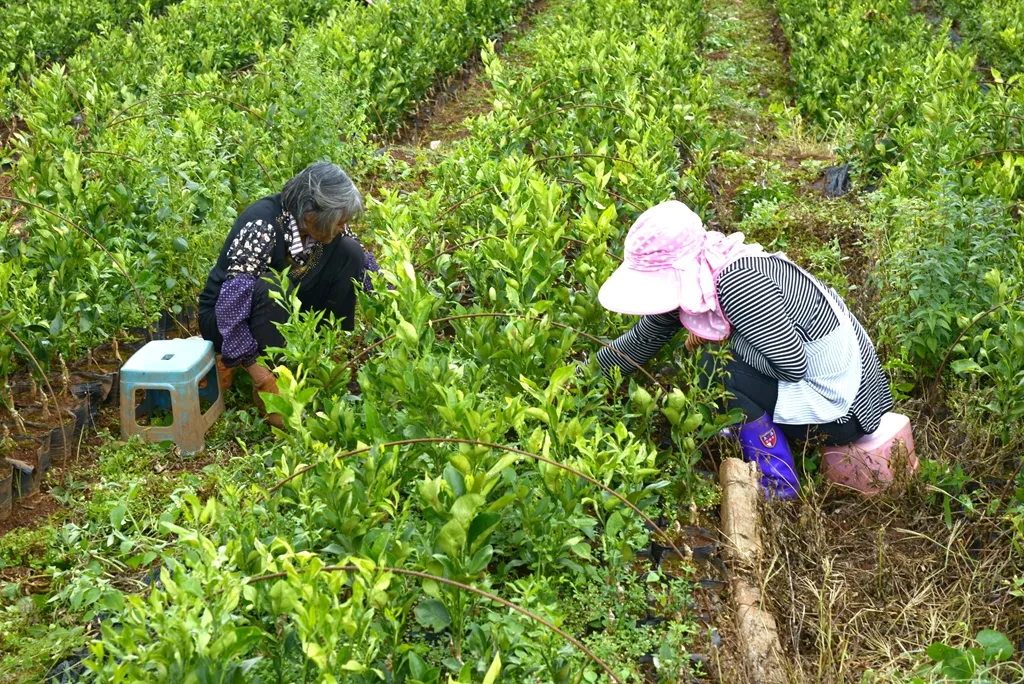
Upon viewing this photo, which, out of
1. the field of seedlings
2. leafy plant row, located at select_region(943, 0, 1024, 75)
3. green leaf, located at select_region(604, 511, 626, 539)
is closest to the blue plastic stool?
the field of seedlings

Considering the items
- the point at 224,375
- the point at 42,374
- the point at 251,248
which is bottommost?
the point at 224,375

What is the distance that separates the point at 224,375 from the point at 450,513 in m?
2.45

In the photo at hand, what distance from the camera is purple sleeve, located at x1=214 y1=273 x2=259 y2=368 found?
4.57m

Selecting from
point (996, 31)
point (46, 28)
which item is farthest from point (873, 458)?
point (46, 28)

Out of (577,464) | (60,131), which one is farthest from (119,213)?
(577,464)

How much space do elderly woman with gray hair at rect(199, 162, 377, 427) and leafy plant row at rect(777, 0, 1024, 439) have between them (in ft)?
7.97

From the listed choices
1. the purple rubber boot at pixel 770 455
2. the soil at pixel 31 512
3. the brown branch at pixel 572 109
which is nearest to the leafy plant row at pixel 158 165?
the soil at pixel 31 512

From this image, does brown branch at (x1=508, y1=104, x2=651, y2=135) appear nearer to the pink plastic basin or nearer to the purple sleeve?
the purple sleeve

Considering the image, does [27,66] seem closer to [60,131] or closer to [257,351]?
[60,131]

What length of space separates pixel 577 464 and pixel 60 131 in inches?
163

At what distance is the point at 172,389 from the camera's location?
427cm

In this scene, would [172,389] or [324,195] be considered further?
[324,195]

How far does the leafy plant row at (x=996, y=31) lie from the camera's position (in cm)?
856

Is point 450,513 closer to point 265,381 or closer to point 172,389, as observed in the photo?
point 172,389
